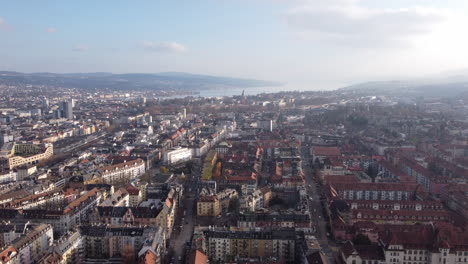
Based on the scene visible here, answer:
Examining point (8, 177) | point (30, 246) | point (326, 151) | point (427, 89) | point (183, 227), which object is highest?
point (427, 89)

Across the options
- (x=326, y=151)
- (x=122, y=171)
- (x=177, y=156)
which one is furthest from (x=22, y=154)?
(x=326, y=151)

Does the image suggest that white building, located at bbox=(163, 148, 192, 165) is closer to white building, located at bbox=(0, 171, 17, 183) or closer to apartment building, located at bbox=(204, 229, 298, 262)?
white building, located at bbox=(0, 171, 17, 183)

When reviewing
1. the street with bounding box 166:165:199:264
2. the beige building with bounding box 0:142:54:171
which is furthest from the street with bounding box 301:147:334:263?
the beige building with bounding box 0:142:54:171

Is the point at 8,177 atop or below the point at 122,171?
below

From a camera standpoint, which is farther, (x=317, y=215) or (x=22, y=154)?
(x=22, y=154)

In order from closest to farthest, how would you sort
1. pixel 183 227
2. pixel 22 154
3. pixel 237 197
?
pixel 183 227, pixel 237 197, pixel 22 154

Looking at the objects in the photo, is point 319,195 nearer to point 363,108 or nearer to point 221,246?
point 221,246

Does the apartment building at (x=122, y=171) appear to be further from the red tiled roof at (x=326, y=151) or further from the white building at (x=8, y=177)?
the red tiled roof at (x=326, y=151)

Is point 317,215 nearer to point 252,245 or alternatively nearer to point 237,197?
point 237,197

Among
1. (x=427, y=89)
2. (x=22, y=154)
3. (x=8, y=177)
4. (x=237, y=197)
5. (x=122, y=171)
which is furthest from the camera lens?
(x=427, y=89)
